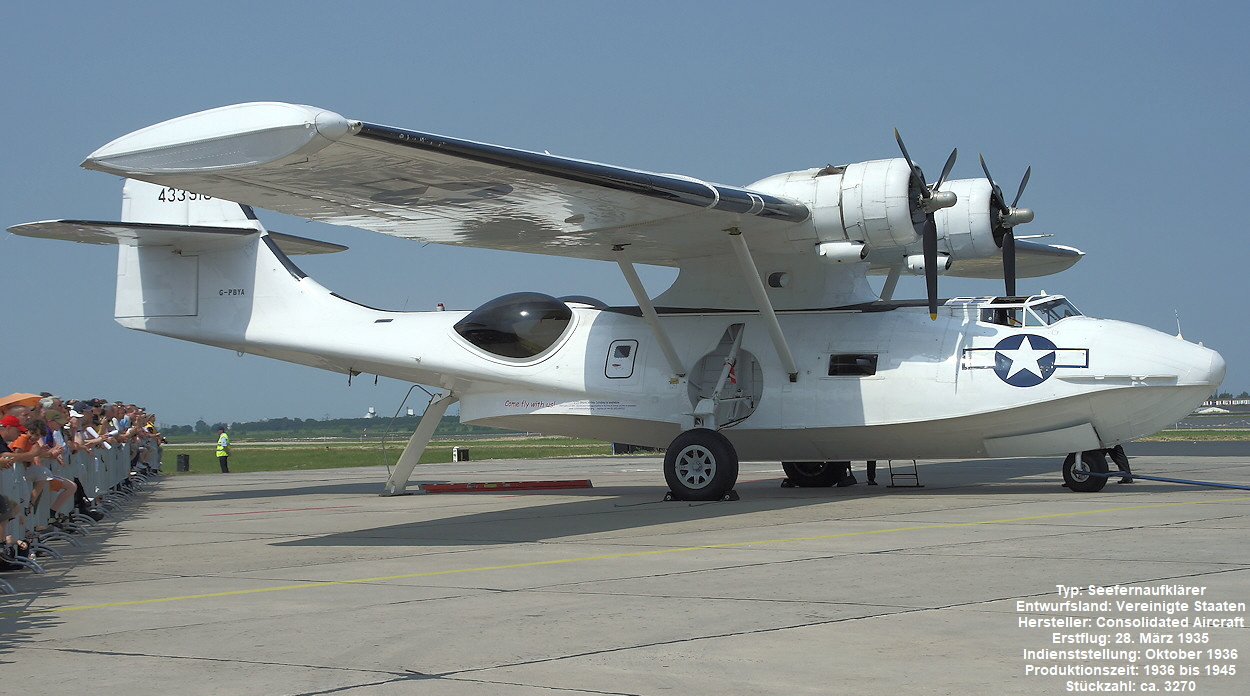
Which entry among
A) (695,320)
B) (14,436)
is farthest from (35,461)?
(695,320)

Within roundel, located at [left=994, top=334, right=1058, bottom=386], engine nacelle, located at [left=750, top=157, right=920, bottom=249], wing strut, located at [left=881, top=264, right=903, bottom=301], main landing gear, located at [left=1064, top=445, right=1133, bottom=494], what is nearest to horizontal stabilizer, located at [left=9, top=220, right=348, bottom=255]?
engine nacelle, located at [left=750, top=157, right=920, bottom=249]

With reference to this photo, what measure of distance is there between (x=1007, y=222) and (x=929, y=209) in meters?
3.08

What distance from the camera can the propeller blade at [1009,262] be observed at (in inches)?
655

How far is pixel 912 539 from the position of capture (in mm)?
9797

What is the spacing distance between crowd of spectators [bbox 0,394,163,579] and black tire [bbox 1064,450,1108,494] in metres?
12.0

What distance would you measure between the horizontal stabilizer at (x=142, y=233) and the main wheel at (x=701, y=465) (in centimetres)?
831

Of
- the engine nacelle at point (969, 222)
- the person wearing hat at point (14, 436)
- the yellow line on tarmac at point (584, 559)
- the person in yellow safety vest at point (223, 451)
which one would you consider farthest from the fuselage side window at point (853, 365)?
the person in yellow safety vest at point (223, 451)

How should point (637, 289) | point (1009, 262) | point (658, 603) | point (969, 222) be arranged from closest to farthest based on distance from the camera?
point (658, 603) < point (637, 289) < point (969, 222) < point (1009, 262)

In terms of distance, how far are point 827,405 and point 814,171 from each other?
311cm

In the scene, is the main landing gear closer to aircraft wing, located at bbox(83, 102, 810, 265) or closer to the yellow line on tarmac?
Result: the yellow line on tarmac

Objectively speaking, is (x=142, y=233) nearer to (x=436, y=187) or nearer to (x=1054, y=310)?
(x=436, y=187)

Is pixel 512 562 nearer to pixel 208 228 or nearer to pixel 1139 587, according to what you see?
pixel 1139 587

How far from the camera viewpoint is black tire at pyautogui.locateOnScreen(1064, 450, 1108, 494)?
14.5m

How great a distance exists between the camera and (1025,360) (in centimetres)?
1394
